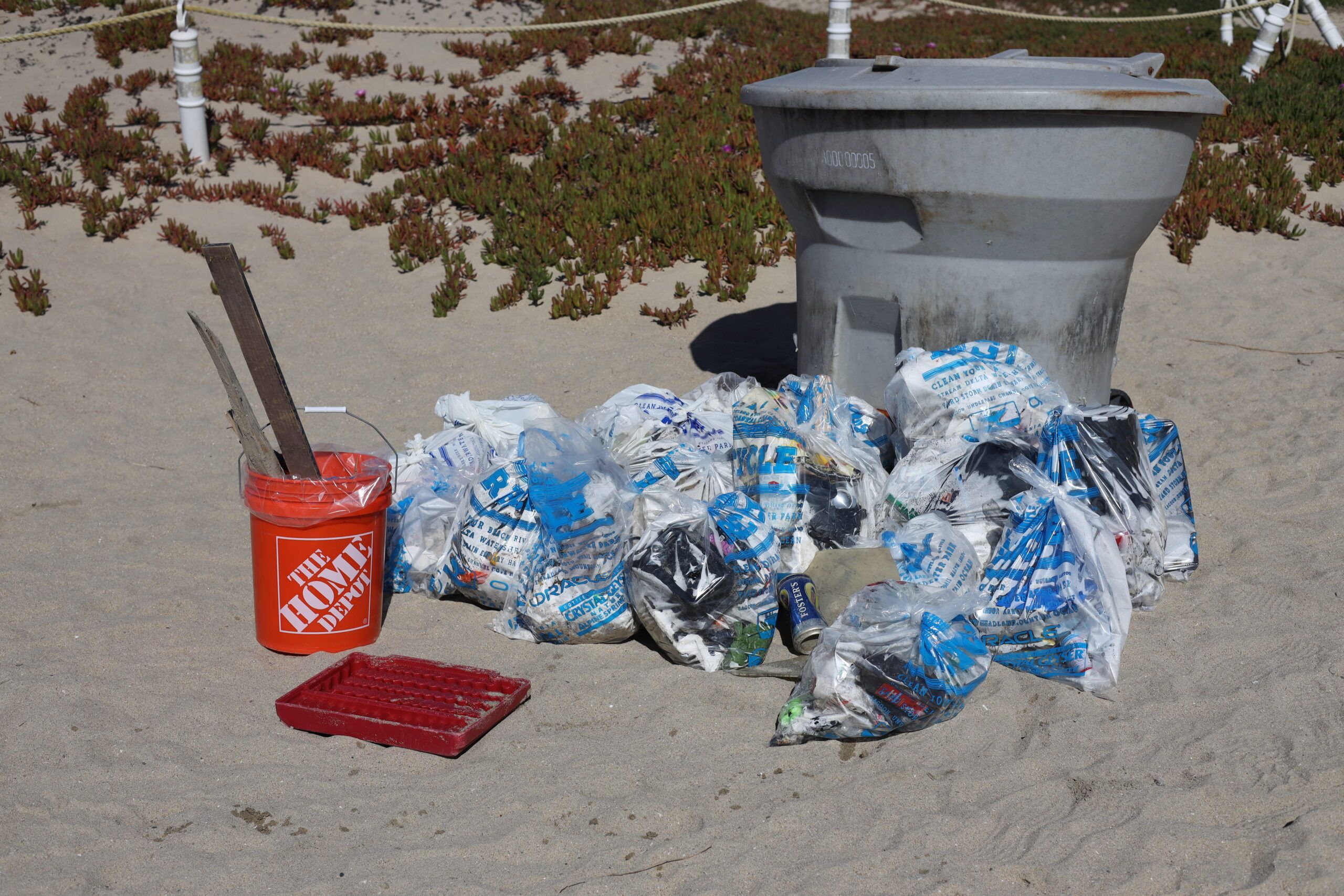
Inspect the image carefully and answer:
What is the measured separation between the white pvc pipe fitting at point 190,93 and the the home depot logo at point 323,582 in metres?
6.28

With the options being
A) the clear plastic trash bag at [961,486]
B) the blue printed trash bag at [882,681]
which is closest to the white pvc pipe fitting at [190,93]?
the clear plastic trash bag at [961,486]

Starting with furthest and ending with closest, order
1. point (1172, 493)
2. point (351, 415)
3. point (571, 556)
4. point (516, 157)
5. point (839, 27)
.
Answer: point (516, 157), point (839, 27), point (351, 415), point (1172, 493), point (571, 556)

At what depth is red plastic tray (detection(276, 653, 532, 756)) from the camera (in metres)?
2.89

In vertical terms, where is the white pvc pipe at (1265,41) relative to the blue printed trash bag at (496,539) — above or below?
above

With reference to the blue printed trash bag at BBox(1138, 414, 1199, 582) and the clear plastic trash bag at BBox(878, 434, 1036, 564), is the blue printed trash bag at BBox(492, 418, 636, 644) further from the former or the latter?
the blue printed trash bag at BBox(1138, 414, 1199, 582)

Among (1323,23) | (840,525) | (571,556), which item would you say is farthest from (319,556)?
(1323,23)

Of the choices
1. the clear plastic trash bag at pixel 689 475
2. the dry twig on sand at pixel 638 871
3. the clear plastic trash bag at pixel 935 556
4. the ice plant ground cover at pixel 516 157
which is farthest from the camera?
the ice plant ground cover at pixel 516 157

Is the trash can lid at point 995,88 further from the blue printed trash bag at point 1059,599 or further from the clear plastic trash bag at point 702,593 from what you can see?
the clear plastic trash bag at point 702,593

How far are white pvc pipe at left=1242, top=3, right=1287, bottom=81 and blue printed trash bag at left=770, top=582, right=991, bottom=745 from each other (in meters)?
10.2

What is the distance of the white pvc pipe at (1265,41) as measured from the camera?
10.8 meters

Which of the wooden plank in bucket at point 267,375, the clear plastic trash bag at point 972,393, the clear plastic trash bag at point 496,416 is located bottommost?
the clear plastic trash bag at point 496,416

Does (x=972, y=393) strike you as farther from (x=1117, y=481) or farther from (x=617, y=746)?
(x=617, y=746)

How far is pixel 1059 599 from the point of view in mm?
3170

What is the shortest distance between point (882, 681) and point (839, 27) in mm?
7062
